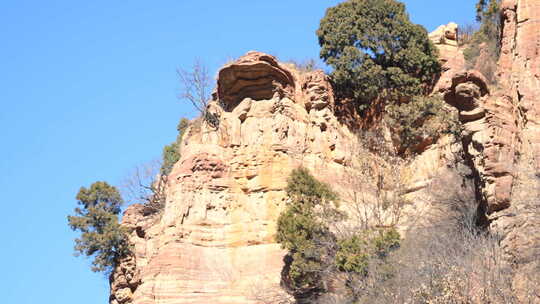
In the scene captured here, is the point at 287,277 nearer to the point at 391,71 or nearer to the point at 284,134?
the point at 284,134

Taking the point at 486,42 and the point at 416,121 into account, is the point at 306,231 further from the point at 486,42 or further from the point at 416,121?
the point at 486,42

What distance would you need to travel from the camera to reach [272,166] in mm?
41781

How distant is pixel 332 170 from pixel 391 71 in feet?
17.3

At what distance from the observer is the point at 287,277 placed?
3875 centimetres

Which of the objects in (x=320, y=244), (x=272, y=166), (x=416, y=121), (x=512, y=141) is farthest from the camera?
(x=416, y=121)

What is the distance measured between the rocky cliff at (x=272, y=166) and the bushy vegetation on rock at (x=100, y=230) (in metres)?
0.57

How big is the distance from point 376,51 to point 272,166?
7.57m

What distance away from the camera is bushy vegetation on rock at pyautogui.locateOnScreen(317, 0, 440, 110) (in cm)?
4531

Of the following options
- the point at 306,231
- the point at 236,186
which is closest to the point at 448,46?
the point at 236,186

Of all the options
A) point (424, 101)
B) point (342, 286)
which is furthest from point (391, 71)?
point (342, 286)

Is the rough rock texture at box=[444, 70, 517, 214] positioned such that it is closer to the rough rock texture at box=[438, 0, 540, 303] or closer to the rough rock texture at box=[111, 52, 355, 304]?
the rough rock texture at box=[438, 0, 540, 303]

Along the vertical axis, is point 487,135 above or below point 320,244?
above

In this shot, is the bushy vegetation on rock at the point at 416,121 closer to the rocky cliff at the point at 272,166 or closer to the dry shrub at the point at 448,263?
the rocky cliff at the point at 272,166

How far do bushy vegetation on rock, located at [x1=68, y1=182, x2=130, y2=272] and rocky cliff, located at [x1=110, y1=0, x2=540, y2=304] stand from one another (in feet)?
1.87
